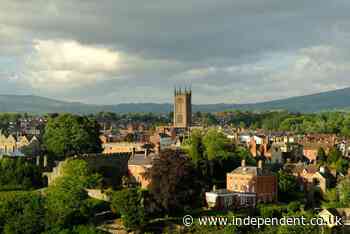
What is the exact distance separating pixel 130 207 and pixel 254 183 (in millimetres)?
13649

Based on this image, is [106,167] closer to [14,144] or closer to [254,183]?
[254,183]

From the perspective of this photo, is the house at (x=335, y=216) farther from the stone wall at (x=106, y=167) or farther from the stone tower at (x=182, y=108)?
the stone tower at (x=182, y=108)

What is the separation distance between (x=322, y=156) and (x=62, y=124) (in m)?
30.5

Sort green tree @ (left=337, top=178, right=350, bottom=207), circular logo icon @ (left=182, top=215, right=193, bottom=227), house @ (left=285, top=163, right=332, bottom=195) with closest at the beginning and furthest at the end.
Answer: circular logo icon @ (left=182, top=215, right=193, bottom=227) < green tree @ (left=337, top=178, right=350, bottom=207) < house @ (left=285, top=163, right=332, bottom=195)

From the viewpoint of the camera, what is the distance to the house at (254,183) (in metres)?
52.8

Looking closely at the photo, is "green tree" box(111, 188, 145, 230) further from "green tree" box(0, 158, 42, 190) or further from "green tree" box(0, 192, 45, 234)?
"green tree" box(0, 158, 42, 190)

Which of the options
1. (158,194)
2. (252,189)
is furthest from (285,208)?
(158,194)

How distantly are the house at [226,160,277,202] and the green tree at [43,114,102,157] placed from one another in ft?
51.9

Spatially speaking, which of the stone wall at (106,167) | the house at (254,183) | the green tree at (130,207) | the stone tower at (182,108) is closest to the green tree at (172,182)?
the green tree at (130,207)

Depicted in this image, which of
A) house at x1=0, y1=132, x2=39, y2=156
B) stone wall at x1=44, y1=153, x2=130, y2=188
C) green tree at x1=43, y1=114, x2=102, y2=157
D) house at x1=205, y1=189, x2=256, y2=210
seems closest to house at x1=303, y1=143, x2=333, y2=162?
house at x1=205, y1=189, x2=256, y2=210

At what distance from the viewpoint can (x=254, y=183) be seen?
52.8 metres

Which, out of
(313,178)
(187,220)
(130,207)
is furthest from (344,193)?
(130,207)

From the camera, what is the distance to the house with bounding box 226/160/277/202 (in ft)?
173

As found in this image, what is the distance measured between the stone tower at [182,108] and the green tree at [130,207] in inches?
3227
